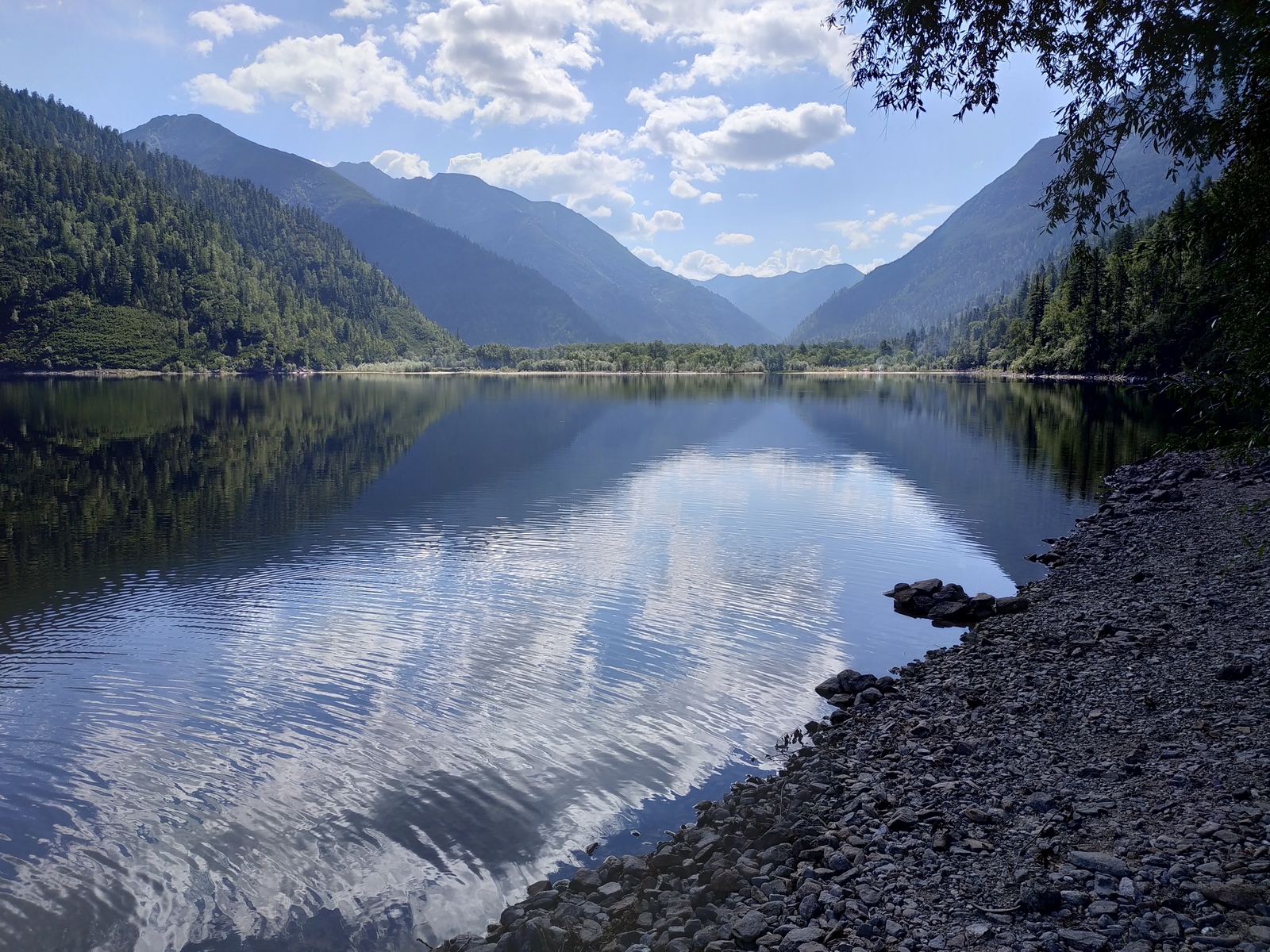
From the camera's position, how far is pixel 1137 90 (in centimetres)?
1453

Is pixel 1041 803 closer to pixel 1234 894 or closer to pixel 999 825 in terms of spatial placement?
pixel 999 825

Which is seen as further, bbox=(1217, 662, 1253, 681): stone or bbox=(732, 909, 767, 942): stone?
bbox=(1217, 662, 1253, 681): stone

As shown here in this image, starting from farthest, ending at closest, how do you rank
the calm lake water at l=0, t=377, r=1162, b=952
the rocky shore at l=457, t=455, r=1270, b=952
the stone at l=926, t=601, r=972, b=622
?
the stone at l=926, t=601, r=972, b=622
the calm lake water at l=0, t=377, r=1162, b=952
the rocky shore at l=457, t=455, r=1270, b=952

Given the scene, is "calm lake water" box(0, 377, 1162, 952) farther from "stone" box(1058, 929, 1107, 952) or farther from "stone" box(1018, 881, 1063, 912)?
"stone" box(1058, 929, 1107, 952)

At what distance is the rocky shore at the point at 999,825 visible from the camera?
26.5ft

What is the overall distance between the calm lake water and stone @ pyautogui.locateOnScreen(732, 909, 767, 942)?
368cm

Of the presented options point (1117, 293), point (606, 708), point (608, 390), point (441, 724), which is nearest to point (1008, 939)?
point (606, 708)

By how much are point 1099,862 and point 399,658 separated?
15615 millimetres

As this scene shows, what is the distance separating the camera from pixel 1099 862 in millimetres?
8703

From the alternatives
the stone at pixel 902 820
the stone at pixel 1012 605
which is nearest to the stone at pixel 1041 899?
the stone at pixel 902 820

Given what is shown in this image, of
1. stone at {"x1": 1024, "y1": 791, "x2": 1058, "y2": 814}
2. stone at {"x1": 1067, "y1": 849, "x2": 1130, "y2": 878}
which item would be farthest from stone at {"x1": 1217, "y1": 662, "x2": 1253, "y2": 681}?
stone at {"x1": 1067, "y1": 849, "x2": 1130, "y2": 878}

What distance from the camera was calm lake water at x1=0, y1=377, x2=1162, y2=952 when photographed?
1170cm

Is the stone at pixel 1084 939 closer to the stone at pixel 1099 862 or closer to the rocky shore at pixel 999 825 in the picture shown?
the rocky shore at pixel 999 825

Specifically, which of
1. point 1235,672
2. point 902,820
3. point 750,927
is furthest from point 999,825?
point 1235,672
